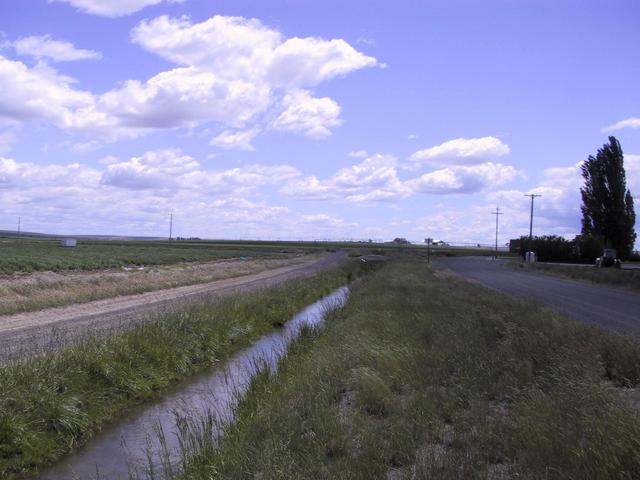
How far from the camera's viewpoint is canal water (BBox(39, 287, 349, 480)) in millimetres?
7859

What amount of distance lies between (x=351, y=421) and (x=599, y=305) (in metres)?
21.5

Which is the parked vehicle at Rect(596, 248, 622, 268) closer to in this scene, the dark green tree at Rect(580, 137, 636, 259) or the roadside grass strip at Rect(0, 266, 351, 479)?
the dark green tree at Rect(580, 137, 636, 259)

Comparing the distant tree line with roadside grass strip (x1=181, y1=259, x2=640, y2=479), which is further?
the distant tree line

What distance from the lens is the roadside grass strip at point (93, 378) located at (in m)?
8.19

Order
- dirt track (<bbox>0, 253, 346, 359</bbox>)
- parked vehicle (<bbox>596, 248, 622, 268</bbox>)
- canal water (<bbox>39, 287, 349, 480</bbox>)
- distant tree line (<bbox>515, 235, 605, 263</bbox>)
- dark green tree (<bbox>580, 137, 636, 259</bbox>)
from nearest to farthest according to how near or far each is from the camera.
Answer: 1. canal water (<bbox>39, 287, 349, 480</bbox>)
2. dirt track (<bbox>0, 253, 346, 359</bbox>)
3. parked vehicle (<bbox>596, 248, 622, 268</bbox>)
4. dark green tree (<bbox>580, 137, 636, 259</bbox>)
5. distant tree line (<bbox>515, 235, 605, 263</bbox>)

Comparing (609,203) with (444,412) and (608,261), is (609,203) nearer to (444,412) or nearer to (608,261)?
(608,261)

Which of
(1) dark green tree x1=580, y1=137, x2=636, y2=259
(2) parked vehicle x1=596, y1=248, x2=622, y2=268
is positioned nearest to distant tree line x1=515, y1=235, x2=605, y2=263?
(1) dark green tree x1=580, y1=137, x2=636, y2=259

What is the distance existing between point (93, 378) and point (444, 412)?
6608 millimetres

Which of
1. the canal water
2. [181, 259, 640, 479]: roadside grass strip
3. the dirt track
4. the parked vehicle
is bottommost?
the canal water

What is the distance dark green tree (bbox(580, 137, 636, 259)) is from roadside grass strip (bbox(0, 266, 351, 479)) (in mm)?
75205

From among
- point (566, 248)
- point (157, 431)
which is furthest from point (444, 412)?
point (566, 248)

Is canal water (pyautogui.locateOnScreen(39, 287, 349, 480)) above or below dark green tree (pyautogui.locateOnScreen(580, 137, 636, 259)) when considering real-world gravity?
below

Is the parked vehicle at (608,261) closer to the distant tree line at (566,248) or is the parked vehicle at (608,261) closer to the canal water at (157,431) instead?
→ the distant tree line at (566,248)

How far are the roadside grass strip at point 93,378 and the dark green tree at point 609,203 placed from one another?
75205 mm
